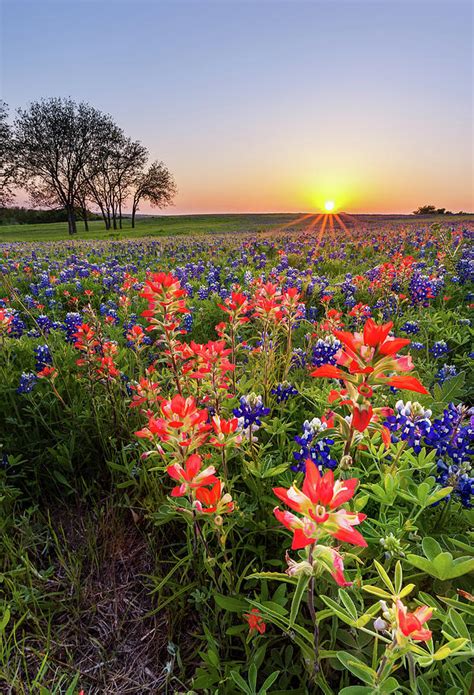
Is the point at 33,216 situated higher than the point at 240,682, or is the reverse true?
the point at 33,216

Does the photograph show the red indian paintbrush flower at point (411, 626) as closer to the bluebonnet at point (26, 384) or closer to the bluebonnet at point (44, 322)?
the bluebonnet at point (26, 384)

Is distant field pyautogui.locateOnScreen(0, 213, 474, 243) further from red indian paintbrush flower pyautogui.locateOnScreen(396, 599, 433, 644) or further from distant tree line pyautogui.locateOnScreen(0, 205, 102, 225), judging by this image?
distant tree line pyautogui.locateOnScreen(0, 205, 102, 225)

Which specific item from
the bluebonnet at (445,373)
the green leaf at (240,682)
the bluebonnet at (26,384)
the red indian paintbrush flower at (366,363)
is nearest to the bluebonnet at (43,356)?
the bluebonnet at (26,384)

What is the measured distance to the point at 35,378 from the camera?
10.3 feet

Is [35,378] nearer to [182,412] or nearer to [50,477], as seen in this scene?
[50,477]

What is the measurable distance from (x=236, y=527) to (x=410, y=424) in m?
0.99

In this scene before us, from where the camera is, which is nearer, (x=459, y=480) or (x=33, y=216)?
Answer: (x=459, y=480)

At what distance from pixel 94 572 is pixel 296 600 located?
5.32ft

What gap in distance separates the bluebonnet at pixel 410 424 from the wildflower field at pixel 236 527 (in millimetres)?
11

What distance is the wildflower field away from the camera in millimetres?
1112

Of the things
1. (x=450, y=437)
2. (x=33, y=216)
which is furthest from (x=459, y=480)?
(x=33, y=216)

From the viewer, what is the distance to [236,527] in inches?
77.6

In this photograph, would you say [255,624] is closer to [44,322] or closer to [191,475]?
[191,475]

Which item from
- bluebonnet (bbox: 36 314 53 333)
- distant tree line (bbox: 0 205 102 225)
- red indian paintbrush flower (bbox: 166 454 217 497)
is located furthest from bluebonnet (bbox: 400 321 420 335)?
distant tree line (bbox: 0 205 102 225)
